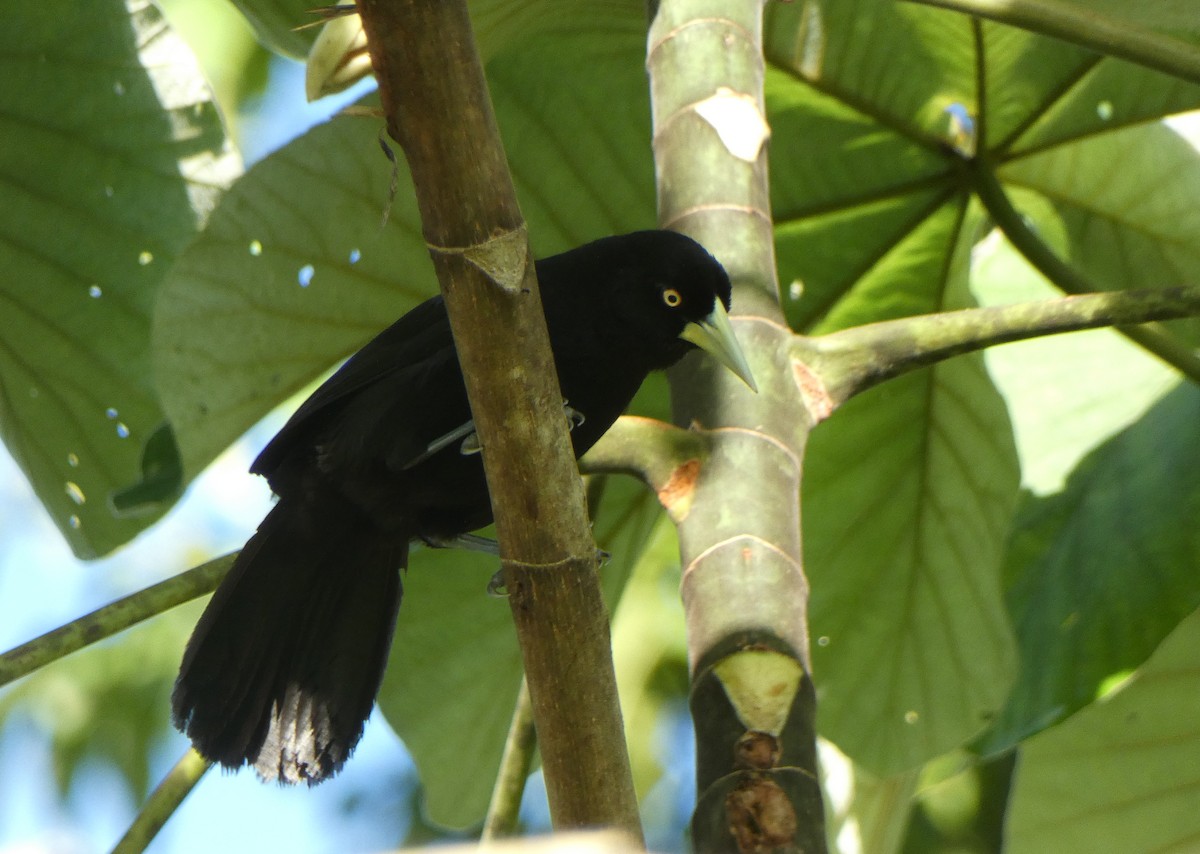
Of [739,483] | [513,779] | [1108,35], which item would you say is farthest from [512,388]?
[1108,35]

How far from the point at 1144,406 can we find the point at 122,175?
2.33m

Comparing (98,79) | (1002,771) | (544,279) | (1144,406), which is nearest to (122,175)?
(98,79)

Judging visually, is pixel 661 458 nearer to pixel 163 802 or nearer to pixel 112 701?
pixel 163 802

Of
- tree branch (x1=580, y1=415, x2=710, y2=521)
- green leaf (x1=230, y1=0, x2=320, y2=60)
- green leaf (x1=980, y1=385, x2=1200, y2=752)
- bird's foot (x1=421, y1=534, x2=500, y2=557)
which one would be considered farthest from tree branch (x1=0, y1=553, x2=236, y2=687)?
green leaf (x1=980, y1=385, x2=1200, y2=752)

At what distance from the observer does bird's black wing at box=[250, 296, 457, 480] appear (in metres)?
2.56

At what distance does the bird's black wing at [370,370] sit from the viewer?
2564 mm

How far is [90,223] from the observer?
3.21 m

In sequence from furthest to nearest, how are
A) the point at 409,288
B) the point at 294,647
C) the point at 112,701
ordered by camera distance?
the point at 112,701
the point at 409,288
the point at 294,647

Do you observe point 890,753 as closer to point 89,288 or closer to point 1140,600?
point 1140,600

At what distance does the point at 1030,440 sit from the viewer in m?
3.25

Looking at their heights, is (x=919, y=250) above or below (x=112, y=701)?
above

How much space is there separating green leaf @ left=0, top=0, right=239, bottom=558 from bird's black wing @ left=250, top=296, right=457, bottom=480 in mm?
533

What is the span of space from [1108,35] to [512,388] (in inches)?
48.3

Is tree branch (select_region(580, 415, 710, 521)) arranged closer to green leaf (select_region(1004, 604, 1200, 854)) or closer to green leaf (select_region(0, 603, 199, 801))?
green leaf (select_region(1004, 604, 1200, 854))
